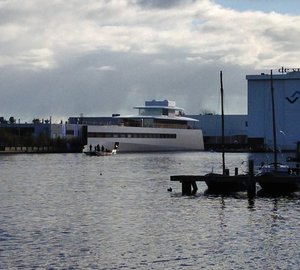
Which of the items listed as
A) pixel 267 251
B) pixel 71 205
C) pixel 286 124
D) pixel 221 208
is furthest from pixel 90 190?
pixel 286 124

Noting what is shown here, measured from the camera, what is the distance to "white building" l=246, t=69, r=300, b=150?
515 feet

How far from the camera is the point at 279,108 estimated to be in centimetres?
15838

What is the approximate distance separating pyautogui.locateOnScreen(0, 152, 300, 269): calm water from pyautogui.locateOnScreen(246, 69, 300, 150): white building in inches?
3912

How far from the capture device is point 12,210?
46281mm

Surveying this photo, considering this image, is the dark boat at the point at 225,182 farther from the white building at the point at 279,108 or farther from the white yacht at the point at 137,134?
the white yacht at the point at 137,134

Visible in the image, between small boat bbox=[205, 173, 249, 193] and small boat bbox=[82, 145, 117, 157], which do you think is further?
small boat bbox=[82, 145, 117, 157]

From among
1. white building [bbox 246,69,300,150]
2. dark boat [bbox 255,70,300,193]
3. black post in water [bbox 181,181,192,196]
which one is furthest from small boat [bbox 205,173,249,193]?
white building [bbox 246,69,300,150]

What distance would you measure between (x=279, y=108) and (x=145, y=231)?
408 feet

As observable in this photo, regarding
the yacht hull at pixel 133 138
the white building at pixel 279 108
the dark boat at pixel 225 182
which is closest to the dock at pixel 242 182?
the dark boat at pixel 225 182

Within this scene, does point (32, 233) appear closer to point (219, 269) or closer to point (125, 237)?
point (125, 237)

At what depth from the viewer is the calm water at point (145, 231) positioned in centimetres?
2995

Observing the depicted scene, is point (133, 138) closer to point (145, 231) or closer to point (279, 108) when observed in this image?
point (279, 108)

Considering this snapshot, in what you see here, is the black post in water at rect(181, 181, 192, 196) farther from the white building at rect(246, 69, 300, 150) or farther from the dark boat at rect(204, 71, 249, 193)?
the white building at rect(246, 69, 300, 150)

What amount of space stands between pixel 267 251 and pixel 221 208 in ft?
50.3
